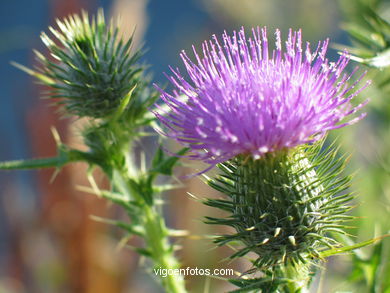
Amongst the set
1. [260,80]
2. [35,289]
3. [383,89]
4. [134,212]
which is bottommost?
[35,289]

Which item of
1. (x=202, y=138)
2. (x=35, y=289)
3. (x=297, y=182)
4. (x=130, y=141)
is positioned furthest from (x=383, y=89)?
(x=35, y=289)

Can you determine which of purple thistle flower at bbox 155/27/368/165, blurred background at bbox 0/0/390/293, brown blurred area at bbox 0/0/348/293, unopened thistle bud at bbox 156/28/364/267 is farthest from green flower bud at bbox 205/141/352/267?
brown blurred area at bbox 0/0/348/293

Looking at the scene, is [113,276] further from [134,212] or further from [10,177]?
[134,212]

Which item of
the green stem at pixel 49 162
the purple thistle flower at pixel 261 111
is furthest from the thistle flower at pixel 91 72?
the purple thistle flower at pixel 261 111

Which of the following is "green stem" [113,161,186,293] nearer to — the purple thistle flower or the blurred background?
the purple thistle flower

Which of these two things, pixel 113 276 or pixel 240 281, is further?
pixel 113 276

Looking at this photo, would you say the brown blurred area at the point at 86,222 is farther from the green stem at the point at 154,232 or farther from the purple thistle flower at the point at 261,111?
the purple thistle flower at the point at 261,111

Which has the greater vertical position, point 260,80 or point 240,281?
point 260,80
